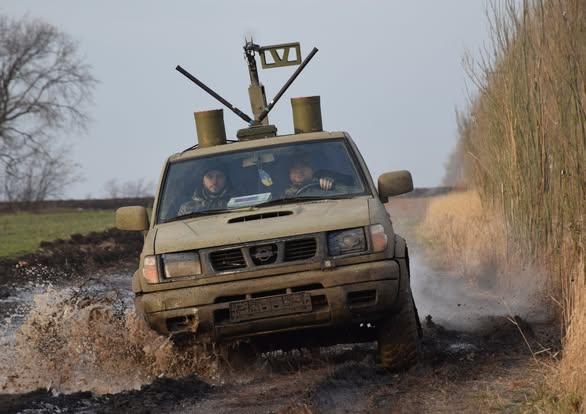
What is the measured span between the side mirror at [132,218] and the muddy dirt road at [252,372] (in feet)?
2.27

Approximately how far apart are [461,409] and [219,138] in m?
4.14

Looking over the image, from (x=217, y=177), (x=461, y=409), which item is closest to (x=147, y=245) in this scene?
(x=217, y=177)

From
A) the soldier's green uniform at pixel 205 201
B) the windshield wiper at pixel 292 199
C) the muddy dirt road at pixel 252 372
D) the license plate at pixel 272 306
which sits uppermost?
the soldier's green uniform at pixel 205 201

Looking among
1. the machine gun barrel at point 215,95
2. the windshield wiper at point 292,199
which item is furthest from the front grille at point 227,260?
the machine gun barrel at point 215,95

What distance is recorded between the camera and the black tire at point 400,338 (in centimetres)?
833

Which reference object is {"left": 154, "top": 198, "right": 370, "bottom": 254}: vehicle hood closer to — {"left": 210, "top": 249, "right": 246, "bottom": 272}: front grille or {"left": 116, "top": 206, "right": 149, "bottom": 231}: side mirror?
{"left": 210, "top": 249, "right": 246, "bottom": 272}: front grille

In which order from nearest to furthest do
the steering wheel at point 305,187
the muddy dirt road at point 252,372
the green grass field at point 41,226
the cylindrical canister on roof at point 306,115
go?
the muddy dirt road at point 252,372 < the steering wheel at point 305,187 < the cylindrical canister on roof at point 306,115 < the green grass field at point 41,226

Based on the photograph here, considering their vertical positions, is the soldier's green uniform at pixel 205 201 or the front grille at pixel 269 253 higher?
the soldier's green uniform at pixel 205 201

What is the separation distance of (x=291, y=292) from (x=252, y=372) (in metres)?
1.20

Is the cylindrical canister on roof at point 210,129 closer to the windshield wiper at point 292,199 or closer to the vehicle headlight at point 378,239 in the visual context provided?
the windshield wiper at point 292,199

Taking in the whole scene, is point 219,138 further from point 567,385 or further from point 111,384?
point 567,385

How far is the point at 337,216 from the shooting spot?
27.1 ft

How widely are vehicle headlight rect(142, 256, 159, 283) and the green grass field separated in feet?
Result: 43.4

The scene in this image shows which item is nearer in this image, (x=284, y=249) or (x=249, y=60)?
(x=284, y=249)
